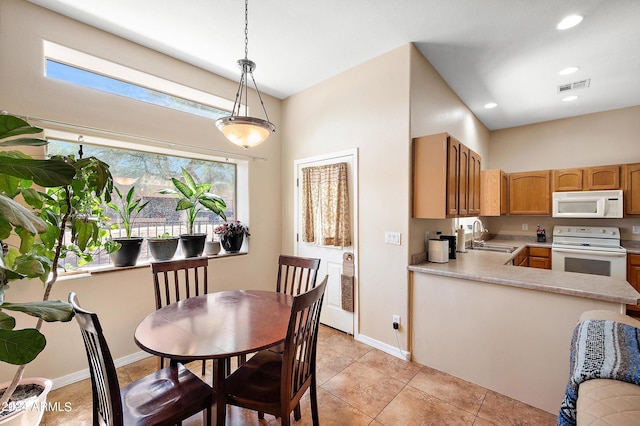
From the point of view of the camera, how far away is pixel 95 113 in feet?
7.59

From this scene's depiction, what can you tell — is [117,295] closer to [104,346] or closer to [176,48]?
[104,346]

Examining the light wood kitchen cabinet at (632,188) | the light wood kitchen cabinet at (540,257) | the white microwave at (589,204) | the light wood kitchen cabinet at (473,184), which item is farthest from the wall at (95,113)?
the light wood kitchen cabinet at (632,188)

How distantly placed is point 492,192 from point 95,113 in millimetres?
5389

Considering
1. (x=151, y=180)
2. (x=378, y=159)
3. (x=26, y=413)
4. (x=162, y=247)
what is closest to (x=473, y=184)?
(x=378, y=159)

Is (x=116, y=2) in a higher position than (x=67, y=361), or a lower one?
higher

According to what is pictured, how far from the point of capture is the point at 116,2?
203cm

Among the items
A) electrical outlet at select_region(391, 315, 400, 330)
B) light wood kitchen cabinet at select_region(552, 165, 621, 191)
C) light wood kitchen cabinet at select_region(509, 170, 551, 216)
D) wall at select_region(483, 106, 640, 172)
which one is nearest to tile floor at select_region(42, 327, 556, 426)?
electrical outlet at select_region(391, 315, 400, 330)

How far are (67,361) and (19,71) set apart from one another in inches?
91.9

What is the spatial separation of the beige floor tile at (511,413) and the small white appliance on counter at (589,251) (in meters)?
2.87

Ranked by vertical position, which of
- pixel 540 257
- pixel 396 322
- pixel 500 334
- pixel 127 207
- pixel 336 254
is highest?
pixel 127 207

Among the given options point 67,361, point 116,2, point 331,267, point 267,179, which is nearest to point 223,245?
point 267,179

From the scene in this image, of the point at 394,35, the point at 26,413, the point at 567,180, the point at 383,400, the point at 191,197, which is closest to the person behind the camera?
the point at 26,413

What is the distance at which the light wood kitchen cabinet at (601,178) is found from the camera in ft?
12.5

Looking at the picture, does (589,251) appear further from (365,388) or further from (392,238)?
(365,388)
